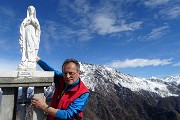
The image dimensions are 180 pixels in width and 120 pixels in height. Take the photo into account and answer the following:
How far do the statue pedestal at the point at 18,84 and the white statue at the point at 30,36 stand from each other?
65 centimetres

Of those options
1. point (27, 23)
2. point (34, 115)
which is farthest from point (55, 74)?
point (27, 23)

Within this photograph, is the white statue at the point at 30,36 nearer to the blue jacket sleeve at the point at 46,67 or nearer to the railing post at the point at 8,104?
the blue jacket sleeve at the point at 46,67

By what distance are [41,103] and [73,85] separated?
35.4 inches

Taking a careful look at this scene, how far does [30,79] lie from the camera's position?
320 inches

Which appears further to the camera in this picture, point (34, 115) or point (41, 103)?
point (34, 115)

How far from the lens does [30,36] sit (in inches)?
354

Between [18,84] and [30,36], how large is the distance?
5.39 ft

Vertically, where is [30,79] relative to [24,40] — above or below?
below

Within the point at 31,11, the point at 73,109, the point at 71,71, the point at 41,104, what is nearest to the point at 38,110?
the point at 41,104

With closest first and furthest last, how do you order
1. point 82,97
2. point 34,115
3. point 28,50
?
point 82,97 < point 34,115 < point 28,50

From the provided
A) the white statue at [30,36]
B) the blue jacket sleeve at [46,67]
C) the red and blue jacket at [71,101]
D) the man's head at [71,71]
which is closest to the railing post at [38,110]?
the blue jacket sleeve at [46,67]

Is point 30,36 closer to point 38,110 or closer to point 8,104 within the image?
point 8,104

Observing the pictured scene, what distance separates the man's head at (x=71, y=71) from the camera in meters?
6.68

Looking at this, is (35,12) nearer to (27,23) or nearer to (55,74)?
(27,23)
